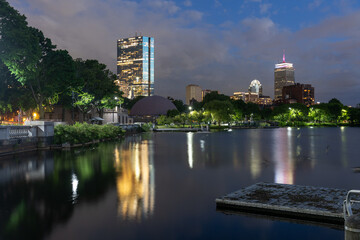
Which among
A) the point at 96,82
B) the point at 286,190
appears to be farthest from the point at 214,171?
the point at 96,82

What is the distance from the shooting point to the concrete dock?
9531 mm

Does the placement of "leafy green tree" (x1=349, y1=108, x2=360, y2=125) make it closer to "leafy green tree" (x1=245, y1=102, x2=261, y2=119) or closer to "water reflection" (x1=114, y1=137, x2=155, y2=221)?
"leafy green tree" (x1=245, y1=102, x2=261, y2=119)

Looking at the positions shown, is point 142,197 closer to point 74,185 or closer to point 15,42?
point 74,185

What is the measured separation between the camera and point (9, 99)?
55625mm

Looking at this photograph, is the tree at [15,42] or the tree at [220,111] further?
the tree at [220,111]

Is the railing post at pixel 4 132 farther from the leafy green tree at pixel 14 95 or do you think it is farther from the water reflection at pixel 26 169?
the leafy green tree at pixel 14 95

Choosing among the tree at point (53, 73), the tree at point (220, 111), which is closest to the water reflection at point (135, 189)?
the tree at point (53, 73)

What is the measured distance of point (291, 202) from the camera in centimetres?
1045

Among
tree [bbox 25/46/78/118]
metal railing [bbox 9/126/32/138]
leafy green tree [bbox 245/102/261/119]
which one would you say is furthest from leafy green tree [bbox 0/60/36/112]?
leafy green tree [bbox 245/102/261/119]

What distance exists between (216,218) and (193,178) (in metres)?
6.38

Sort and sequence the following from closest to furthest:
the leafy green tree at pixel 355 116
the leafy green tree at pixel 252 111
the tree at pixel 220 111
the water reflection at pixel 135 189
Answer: the water reflection at pixel 135 189
the tree at pixel 220 111
the leafy green tree at pixel 355 116
the leafy green tree at pixel 252 111

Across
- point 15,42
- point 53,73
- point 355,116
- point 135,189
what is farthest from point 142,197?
point 355,116

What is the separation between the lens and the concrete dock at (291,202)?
9.53 metres

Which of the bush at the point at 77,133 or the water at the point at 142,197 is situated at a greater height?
the bush at the point at 77,133
